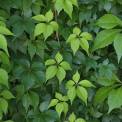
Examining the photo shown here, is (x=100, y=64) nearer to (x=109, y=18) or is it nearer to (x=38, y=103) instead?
(x=109, y=18)

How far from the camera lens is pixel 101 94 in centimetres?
178

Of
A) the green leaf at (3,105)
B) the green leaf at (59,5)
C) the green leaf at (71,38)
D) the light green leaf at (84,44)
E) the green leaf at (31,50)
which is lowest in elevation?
the green leaf at (3,105)

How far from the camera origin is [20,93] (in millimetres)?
1699

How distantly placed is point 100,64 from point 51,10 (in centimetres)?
38

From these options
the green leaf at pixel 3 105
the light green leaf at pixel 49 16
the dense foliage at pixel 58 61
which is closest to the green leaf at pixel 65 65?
the dense foliage at pixel 58 61

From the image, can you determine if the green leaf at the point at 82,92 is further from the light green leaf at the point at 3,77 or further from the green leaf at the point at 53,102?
the light green leaf at the point at 3,77

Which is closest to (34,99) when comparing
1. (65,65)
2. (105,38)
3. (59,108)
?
(59,108)

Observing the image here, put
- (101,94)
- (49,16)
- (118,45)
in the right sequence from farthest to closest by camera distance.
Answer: (101,94), (49,16), (118,45)

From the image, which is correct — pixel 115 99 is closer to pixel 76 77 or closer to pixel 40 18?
pixel 76 77

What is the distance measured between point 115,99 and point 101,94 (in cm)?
13

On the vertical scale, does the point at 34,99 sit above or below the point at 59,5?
below

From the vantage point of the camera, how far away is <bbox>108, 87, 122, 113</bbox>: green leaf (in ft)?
5.41

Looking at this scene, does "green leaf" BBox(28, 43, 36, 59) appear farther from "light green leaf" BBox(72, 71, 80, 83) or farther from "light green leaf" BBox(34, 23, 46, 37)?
"light green leaf" BBox(72, 71, 80, 83)

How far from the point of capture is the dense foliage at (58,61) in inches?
63.6
